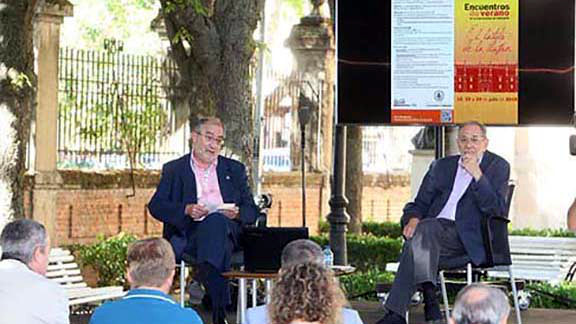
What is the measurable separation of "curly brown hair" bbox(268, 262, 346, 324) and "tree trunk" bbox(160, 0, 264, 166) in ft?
27.4

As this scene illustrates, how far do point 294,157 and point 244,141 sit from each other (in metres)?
11.3

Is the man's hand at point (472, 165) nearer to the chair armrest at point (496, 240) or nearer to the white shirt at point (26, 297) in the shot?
the chair armrest at point (496, 240)

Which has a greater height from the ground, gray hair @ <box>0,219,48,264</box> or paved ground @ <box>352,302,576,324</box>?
gray hair @ <box>0,219,48,264</box>

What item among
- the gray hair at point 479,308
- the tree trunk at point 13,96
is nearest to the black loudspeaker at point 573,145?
the tree trunk at point 13,96

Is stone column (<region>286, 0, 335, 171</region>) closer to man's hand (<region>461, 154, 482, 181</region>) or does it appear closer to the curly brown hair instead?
man's hand (<region>461, 154, 482, 181</region>)

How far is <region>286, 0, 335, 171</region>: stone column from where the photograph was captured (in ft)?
82.9

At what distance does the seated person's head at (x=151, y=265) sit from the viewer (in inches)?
260

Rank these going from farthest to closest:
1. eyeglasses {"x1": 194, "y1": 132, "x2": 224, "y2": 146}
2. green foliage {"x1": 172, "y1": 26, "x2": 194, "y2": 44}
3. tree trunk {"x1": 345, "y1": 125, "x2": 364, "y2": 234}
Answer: tree trunk {"x1": 345, "y1": 125, "x2": 364, "y2": 234}
green foliage {"x1": 172, "y1": 26, "x2": 194, "y2": 44}
eyeglasses {"x1": 194, "y1": 132, "x2": 224, "y2": 146}

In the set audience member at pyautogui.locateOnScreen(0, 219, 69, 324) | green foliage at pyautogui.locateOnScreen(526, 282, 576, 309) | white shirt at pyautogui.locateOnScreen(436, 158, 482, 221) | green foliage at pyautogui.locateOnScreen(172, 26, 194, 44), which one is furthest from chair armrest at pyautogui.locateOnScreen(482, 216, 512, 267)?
green foliage at pyautogui.locateOnScreen(172, 26, 194, 44)

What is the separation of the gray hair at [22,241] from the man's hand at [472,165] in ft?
13.0

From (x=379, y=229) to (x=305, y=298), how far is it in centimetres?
1850

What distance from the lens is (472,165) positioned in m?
10.5

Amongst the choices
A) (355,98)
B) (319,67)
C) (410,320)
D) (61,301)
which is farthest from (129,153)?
(61,301)

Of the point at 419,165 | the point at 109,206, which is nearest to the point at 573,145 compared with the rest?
the point at 419,165
